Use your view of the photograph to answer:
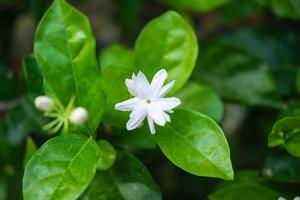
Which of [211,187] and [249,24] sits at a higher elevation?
[249,24]

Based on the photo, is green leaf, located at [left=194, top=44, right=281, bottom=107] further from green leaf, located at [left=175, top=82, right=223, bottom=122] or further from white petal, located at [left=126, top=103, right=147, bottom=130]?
white petal, located at [left=126, top=103, right=147, bottom=130]

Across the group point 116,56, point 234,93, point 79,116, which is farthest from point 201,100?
point 79,116

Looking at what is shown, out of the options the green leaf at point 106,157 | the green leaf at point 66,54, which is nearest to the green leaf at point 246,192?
the green leaf at point 106,157

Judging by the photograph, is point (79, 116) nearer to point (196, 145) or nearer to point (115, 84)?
point (115, 84)

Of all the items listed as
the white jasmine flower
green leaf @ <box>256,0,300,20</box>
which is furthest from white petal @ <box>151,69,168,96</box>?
green leaf @ <box>256,0,300,20</box>

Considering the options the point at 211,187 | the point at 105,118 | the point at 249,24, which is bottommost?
the point at 211,187

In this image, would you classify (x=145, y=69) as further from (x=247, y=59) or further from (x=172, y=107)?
(x=247, y=59)

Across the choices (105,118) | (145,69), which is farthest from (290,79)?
(105,118)
